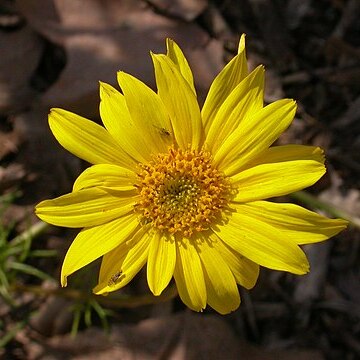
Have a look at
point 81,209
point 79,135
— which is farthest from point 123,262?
point 79,135

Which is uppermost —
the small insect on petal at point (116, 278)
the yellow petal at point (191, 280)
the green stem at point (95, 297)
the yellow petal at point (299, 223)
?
the yellow petal at point (299, 223)

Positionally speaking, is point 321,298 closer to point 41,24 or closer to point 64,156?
point 64,156

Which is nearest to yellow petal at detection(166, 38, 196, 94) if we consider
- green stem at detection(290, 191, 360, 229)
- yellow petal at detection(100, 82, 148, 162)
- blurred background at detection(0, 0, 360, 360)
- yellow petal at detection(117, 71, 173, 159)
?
yellow petal at detection(117, 71, 173, 159)

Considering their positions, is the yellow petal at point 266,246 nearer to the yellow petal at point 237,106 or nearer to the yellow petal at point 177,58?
the yellow petal at point 237,106

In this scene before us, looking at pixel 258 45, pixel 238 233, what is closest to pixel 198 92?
pixel 258 45

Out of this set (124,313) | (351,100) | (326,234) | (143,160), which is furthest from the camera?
(351,100)

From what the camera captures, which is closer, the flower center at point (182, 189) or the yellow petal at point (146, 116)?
the yellow petal at point (146, 116)

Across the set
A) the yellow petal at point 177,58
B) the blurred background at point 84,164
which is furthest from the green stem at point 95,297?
the yellow petal at point 177,58
